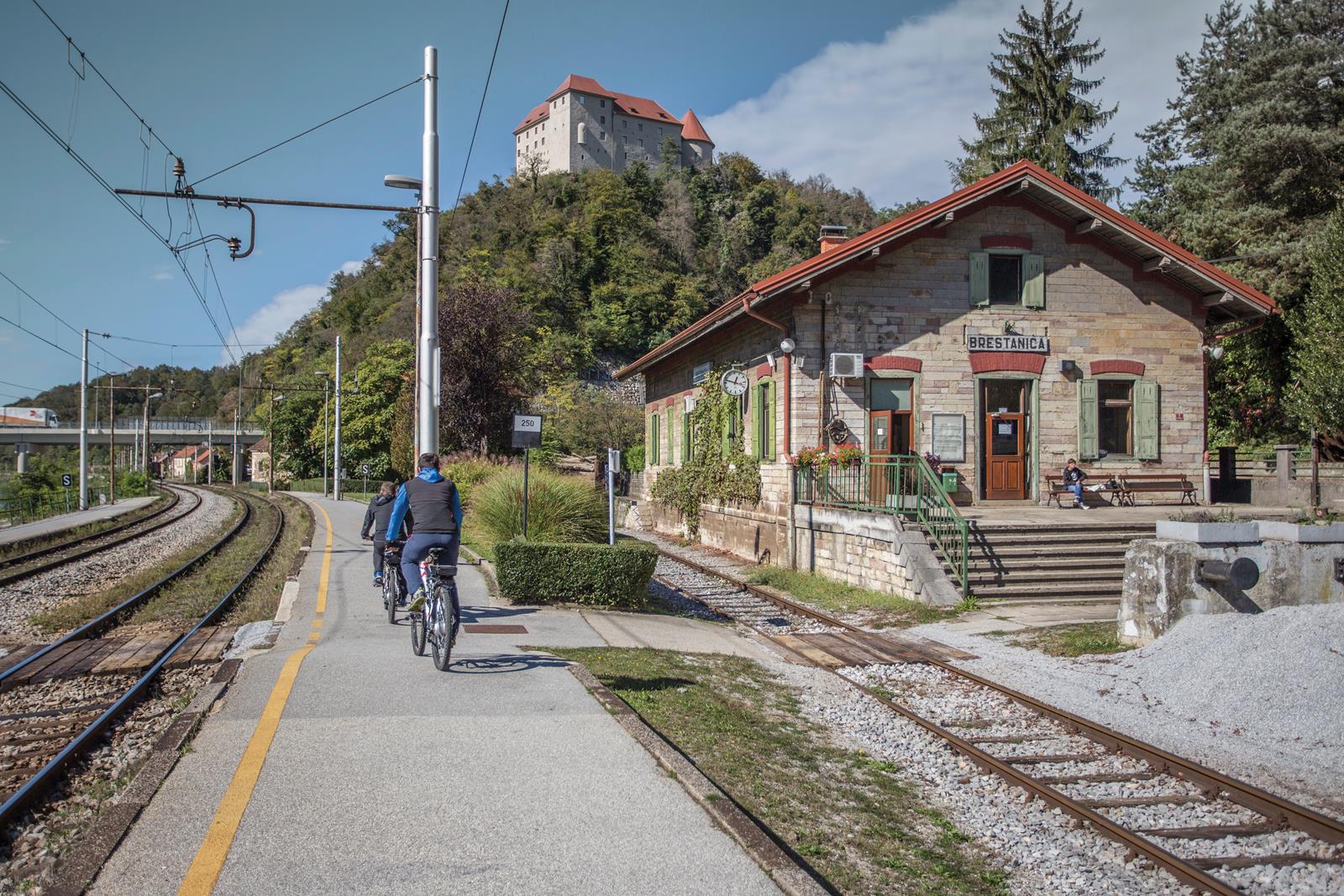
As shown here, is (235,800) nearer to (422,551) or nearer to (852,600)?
(422,551)

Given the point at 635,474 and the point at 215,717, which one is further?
the point at 635,474

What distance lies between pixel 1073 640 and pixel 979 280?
10375mm

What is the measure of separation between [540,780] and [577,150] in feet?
405

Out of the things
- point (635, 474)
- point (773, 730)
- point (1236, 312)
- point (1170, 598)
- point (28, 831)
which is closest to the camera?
point (28, 831)

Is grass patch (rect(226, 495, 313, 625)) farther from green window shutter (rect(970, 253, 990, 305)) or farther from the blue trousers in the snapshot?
green window shutter (rect(970, 253, 990, 305))

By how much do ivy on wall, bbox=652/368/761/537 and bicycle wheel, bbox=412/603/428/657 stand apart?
42.8 ft

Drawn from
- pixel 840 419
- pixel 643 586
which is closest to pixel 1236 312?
pixel 840 419

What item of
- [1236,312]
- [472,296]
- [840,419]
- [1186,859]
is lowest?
[1186,859]

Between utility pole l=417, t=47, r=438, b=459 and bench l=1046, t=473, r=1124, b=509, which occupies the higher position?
utility pole l=417, t=47, r=438, b=459

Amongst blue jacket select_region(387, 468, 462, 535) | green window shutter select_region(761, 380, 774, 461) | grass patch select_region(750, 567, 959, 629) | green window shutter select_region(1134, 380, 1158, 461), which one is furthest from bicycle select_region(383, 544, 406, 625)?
green window shutter select_region(1134, 380, 1158, 461)

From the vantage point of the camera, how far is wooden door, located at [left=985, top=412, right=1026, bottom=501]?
19688 mm

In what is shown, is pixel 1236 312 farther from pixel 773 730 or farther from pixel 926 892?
pixel 926 892

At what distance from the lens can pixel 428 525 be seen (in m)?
8.73

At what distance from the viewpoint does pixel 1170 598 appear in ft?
33.5
